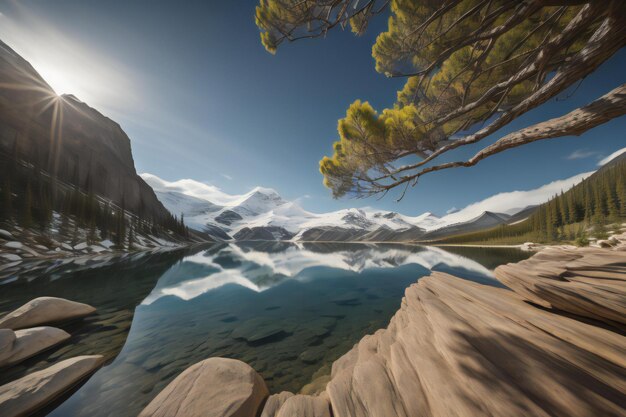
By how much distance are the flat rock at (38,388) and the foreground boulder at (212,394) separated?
266 centimetres

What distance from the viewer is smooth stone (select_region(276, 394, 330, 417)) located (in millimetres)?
2350

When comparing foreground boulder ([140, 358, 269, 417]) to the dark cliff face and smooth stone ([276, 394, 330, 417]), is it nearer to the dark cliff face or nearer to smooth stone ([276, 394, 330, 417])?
smooth stone ([276, 394, 330, 417])

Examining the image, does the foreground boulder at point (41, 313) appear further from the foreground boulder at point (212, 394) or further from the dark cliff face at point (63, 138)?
the dark cliff face at point (63, 138)

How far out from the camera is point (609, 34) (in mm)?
2715

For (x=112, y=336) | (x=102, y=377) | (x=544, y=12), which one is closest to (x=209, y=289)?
(x=112, y=336)

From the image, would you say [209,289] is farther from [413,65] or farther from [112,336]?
[413,65]

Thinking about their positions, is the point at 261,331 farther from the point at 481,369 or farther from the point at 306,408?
the point at 481,369

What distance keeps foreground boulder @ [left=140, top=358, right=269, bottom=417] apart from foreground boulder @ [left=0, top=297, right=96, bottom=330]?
696 cm

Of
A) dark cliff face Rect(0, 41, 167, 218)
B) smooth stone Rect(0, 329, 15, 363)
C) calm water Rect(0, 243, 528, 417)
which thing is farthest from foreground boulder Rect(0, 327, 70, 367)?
dark cliff face Rect(0, 41, 167, 218)

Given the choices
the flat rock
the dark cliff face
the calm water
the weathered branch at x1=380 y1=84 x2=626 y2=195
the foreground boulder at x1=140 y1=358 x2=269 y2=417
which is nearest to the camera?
the foreground boulder at x1=140 y1=358 x2=269 y2=417

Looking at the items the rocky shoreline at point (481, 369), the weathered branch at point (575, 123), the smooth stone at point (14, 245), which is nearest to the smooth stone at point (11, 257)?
the smooth stone at point (14, 245)

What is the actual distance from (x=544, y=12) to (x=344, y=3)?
552 centimetres

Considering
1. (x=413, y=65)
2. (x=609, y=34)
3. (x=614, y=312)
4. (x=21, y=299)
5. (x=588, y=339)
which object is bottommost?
(x=21, y=299)

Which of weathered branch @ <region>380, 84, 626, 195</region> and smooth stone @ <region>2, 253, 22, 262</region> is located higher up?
weathered branch @ <region>380, 84, 626, 195</region>
